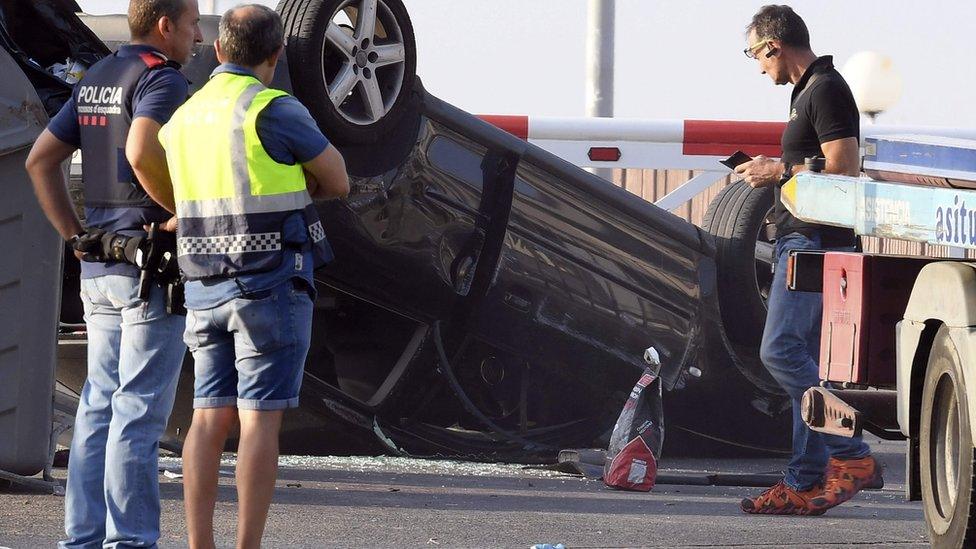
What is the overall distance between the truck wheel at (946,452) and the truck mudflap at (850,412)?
1.44ft

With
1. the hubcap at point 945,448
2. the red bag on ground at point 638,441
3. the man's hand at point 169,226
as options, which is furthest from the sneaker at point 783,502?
the man's hand at point 169,226

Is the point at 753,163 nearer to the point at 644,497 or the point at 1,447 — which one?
the point at 644,497

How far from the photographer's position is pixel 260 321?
427cm

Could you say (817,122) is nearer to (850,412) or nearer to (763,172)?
(763,172)

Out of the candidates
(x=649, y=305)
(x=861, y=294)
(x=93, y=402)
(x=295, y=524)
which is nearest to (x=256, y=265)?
(x=93, y=402)

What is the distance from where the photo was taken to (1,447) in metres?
5.61

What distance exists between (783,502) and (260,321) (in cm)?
271

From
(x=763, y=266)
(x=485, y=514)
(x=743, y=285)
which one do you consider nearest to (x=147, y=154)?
(x=485, y=514)

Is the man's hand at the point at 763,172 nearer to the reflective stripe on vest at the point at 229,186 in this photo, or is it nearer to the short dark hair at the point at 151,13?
the reflective stripe on vest at the point at 229,186

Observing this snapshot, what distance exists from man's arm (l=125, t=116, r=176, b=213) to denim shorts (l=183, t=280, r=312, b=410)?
37 cm

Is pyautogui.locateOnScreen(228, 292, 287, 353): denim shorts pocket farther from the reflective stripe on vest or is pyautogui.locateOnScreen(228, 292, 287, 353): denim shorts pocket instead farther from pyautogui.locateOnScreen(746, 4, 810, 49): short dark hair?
pyautogui.locateOnScreen(746, 4, 810, 49): short dark hair

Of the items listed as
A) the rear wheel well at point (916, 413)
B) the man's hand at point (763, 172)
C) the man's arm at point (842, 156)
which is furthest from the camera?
the man's hand at point (763, 172)

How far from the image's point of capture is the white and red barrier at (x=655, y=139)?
8.82 metres

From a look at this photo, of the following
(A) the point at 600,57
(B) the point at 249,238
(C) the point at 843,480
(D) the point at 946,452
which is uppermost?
(A) the point at 600,57
